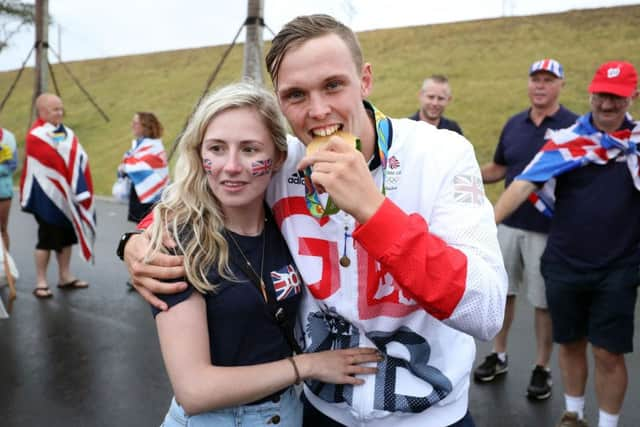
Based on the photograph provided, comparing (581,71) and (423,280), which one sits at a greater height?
(581,71)

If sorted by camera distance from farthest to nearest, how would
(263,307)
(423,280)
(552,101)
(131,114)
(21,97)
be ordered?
(21,97)
(131,114)
(552,101)
(263,307)
(423,280)

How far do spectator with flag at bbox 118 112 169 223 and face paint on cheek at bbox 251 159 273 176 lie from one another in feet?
17.2

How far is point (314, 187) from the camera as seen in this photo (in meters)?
1.71

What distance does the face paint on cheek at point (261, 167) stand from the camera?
6.03ft

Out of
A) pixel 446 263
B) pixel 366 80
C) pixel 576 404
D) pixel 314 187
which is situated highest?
pixel 366 80

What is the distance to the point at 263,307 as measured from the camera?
183cm

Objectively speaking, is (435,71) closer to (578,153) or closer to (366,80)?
(578,153)

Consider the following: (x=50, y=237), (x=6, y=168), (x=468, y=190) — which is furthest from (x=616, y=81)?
(x=6, y=168)

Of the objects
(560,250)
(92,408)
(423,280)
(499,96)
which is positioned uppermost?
(499,96)

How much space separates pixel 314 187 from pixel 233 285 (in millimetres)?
404

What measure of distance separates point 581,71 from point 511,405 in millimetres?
17635

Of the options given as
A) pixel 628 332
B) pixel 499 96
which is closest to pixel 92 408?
pixel 628 332

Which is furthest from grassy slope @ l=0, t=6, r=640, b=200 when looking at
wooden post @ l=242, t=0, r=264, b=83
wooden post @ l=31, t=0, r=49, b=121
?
wooden post @ l=242, t=0, r=264, b=83

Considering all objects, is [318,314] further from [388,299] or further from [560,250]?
[560,250]
